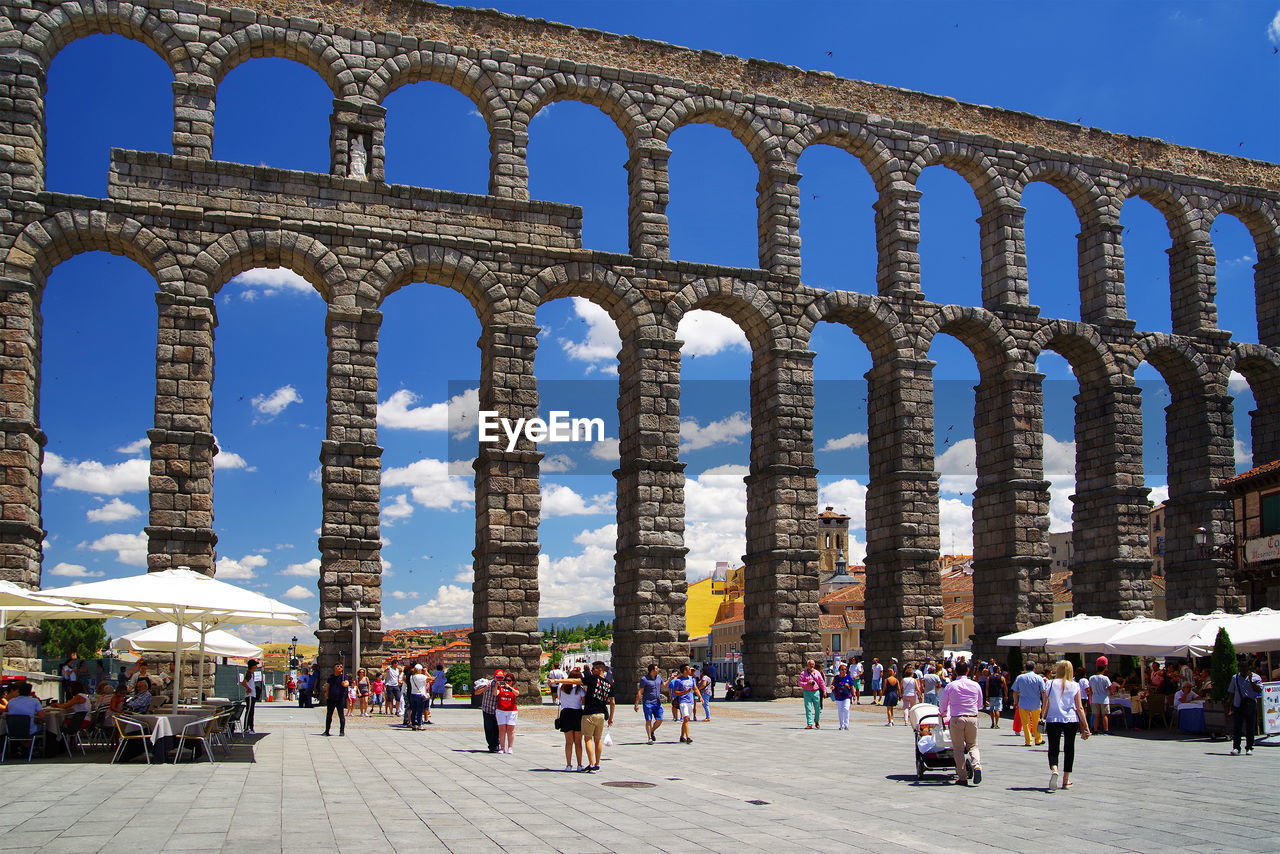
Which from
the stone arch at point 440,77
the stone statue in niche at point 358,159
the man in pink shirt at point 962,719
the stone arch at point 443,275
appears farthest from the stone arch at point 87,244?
the man in pink shirt at point 962,719

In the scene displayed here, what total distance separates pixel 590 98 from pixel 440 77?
13.2 feet

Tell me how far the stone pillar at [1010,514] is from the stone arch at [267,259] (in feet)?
63.0

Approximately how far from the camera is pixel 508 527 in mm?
26984

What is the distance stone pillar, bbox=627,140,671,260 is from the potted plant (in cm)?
1628

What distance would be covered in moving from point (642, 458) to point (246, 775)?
628 inches

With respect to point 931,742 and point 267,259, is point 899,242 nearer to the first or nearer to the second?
point 267,259

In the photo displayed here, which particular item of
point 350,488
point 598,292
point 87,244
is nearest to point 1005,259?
point 598,292

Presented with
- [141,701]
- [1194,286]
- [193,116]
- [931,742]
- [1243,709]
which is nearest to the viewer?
[931,742]

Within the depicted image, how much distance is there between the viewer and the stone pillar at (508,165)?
94.5 ft

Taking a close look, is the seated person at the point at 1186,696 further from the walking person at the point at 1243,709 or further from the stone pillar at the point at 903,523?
the stone pillar at the point at 903,523

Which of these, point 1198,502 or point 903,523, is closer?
point 903,523

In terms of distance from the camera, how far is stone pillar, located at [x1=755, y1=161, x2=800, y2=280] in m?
31.2

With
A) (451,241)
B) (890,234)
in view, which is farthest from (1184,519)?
(451,241)

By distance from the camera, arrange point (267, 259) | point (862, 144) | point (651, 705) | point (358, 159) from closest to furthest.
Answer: point (651, 705) < point (267, 259) < point (358, 159) < point (862, 144)
